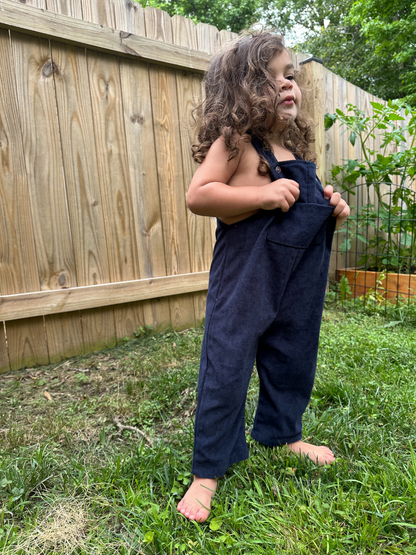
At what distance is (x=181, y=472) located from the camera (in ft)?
4.25

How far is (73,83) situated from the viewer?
7.87 feet

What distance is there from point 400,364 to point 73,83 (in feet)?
8.36

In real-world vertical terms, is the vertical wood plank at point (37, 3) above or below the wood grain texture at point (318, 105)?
above

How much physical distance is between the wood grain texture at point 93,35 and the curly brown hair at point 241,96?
1.57m

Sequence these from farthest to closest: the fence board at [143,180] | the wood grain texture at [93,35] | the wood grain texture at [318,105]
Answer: the wood grain texture at [318,105], the fence board at [143,180], the wood grain texture at [93,35]

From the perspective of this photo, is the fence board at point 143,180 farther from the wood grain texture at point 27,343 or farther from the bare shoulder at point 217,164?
the bare shoulder at point 217,164

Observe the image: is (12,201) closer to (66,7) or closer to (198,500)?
(66,7)

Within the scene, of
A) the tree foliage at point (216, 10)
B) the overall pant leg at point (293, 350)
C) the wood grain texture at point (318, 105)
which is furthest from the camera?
the tree foliage at point (216, 10)

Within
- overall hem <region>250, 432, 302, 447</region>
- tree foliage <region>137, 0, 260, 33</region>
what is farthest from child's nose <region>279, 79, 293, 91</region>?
tree foliage <region>137, 0, 260, 33</region>

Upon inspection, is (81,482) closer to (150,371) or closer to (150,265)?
(150,371)

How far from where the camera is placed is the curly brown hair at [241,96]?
1.12 m

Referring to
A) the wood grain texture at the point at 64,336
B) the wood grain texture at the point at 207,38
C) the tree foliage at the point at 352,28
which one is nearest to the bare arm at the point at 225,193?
the wood grain texture at the point at 64,336

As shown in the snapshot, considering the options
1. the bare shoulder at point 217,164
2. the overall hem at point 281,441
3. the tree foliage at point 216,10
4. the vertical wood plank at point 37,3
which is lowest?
the overall hem at point 281,441

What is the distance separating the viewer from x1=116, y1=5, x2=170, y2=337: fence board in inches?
104
